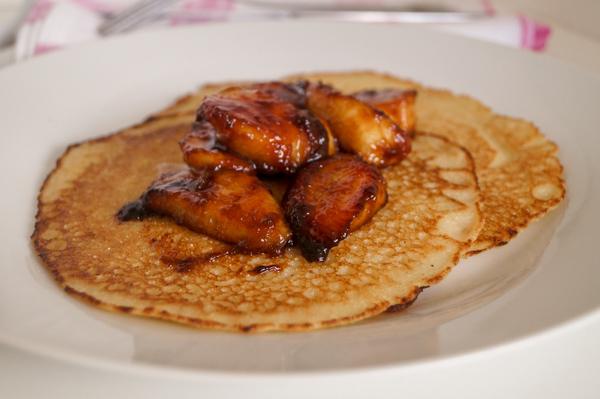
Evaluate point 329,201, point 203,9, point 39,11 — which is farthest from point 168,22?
point 329,201

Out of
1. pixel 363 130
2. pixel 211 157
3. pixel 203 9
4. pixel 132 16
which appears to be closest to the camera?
pixel 211 157

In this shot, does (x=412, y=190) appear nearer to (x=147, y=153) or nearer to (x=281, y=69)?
A: (x=147, y=153)

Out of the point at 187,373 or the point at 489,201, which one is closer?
the point at 187,373

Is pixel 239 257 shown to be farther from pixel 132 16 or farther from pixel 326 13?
pixel 326 13

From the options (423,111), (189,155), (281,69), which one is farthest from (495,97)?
(189,155)

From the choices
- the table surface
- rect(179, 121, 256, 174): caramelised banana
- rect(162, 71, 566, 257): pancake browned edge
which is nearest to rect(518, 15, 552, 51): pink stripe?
rect(162, 71, 566, 257): pancake browned edge
